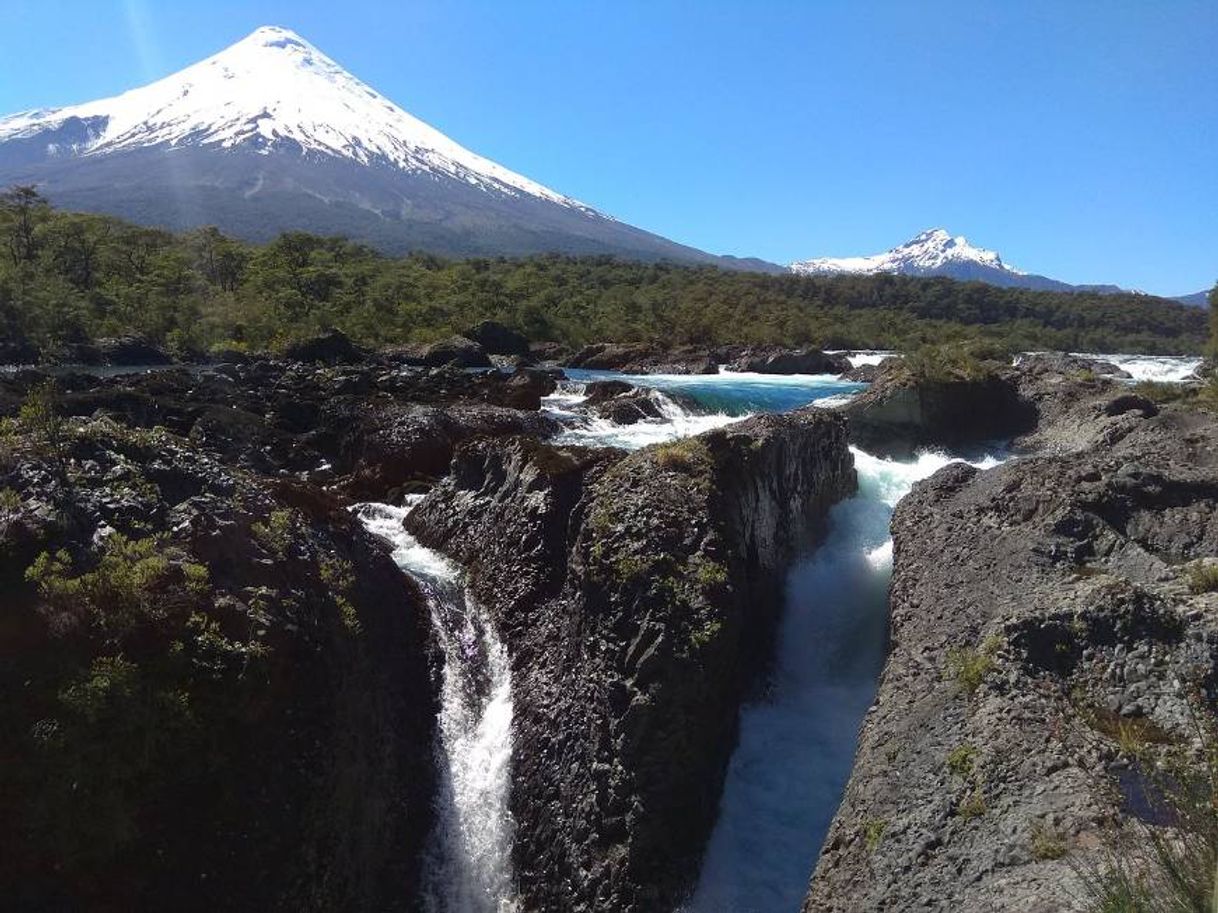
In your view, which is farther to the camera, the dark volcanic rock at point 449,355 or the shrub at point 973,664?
→ the dark volcanic rock at point 449,355

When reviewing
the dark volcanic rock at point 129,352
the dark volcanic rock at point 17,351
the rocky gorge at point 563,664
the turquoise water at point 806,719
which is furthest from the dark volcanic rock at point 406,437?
the dark volcanic rock at point 17,351

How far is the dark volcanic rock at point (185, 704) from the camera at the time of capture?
5715 millimetres

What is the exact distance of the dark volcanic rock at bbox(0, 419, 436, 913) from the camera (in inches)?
225

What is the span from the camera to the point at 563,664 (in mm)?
9133

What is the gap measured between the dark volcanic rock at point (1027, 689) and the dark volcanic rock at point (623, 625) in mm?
1753

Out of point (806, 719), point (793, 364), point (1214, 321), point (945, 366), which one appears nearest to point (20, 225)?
point (793, 364)

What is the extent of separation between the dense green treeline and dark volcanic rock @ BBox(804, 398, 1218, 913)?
90.3 feet

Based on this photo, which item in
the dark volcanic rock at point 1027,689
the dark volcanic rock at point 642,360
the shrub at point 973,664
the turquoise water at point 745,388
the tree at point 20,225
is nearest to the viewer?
the dark volcanic rock at point 1027,689

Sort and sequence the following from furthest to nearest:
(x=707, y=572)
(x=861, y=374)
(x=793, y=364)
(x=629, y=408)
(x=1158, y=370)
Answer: (x=793, y=364), (x=861, y=374), (x=1158, y=370), (x=629, y=408), (x=707, y=572)

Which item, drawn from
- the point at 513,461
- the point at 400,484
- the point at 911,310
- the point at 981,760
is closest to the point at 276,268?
the point at 400,484

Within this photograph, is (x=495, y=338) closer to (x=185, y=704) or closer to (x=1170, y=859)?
(x=185, y=704)

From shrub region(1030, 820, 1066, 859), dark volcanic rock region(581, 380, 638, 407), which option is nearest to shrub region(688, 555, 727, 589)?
shrub region(1030, 820, 1066, 859)

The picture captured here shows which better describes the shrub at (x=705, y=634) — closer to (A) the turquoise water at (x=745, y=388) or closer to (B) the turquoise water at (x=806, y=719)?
(B) the turquoise water at (x=806, y=719)

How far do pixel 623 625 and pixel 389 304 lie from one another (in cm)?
5574
